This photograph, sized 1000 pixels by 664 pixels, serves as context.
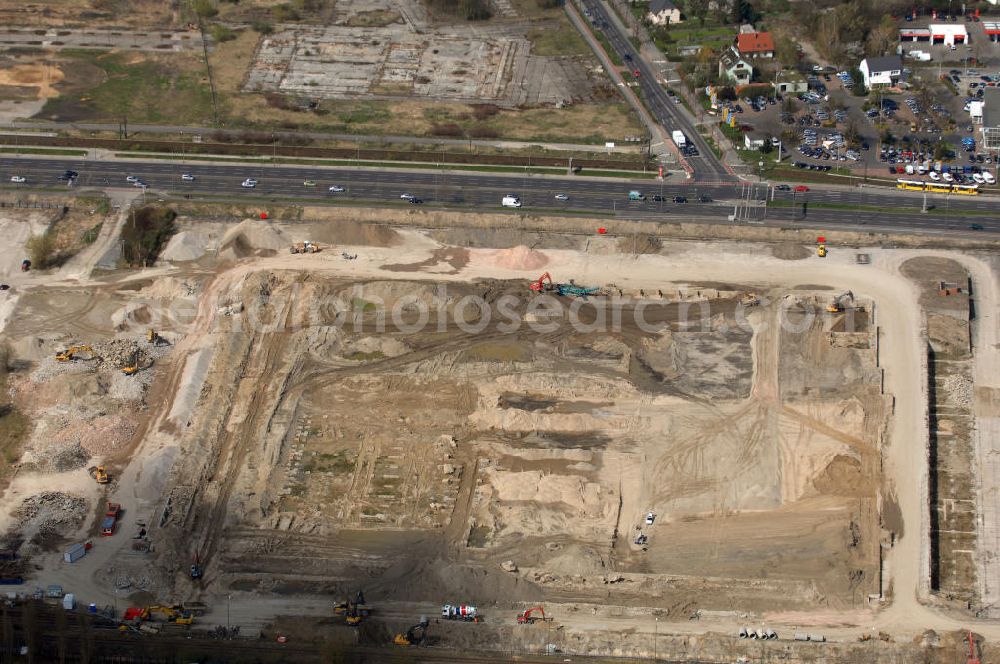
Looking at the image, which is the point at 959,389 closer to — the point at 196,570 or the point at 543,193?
the point at 543,193

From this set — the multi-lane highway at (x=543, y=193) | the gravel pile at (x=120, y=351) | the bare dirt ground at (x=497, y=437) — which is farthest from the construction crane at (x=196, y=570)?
the multi-lane highway at (x=543, y=193)

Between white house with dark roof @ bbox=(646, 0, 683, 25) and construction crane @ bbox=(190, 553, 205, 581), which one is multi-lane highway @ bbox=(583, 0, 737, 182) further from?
construction crane @ bbox=(190, 553, 205, 581)

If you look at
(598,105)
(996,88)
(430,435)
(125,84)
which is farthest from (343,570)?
(996,88)

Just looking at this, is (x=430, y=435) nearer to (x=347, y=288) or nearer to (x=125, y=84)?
(x=347, y=288)

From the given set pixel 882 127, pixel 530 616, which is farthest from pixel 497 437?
pixel 882 127

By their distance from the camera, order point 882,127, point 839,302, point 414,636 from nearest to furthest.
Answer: point 414,636, point 839,302, point 882,127

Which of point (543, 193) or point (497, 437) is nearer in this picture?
point (497, 437)

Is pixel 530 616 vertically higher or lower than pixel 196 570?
lower
